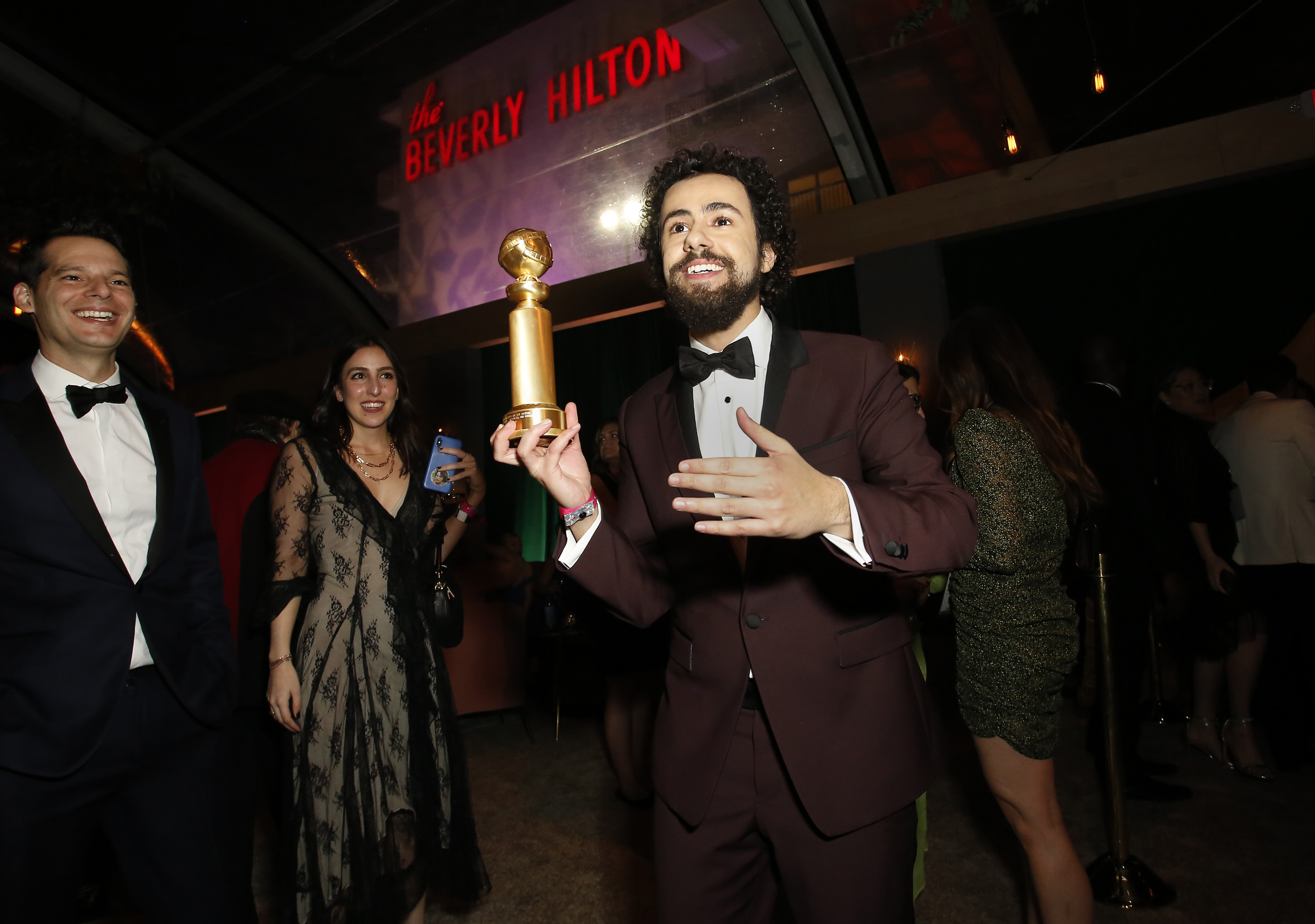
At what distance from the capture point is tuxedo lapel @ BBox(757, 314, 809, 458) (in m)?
1.42

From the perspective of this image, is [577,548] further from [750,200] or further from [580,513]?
[750,200]

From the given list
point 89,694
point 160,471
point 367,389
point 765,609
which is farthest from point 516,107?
point 765,609

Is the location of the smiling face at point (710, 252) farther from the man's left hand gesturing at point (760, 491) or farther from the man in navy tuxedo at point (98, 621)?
the man in navy tuxedo at point (98, 621)

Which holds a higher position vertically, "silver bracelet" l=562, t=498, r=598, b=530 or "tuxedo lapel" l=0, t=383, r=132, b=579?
"tuxedo lapel" l=0, t=383, r=132, b=579

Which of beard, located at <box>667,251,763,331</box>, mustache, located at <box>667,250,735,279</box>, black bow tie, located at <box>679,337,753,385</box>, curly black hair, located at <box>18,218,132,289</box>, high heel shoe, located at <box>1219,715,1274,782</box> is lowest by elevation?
high heel shoe, located at <box>1219,715,1274,782</box>

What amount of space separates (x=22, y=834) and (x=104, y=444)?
0.90 meters

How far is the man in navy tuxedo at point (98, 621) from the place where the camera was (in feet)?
5.11

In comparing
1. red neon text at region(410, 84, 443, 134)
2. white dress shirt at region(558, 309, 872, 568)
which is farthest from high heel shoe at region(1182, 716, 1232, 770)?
red neon text at region(410, 84, 443, 134)

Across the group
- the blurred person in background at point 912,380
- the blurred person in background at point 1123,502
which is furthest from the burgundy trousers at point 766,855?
the blurred person in background at point 912,380

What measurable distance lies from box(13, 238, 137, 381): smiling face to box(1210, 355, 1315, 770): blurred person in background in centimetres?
484

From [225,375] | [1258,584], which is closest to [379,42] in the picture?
[225,375]

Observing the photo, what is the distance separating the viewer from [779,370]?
4.76 ft

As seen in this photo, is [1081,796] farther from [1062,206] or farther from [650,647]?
[1062,206]

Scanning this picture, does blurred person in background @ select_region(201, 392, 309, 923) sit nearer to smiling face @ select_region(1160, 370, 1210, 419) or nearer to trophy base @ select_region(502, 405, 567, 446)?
trophy base @ select_region(502, 405, 567, 446)
